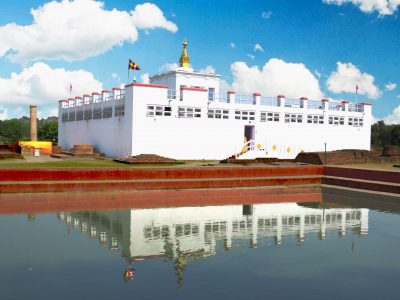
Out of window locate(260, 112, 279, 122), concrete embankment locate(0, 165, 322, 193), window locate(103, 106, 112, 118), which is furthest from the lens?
window locate(260, 112, 279, 122)

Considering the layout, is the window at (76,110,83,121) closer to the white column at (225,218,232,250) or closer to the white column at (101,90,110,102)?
the white column at (101,90,110,102)

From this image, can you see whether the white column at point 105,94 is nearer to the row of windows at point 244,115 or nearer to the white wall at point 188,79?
the white wall at point 188,79

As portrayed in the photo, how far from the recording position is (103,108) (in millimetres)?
35062

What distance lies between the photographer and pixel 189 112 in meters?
31.2

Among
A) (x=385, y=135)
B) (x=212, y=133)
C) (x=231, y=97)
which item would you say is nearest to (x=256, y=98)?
(x=231, y=97)

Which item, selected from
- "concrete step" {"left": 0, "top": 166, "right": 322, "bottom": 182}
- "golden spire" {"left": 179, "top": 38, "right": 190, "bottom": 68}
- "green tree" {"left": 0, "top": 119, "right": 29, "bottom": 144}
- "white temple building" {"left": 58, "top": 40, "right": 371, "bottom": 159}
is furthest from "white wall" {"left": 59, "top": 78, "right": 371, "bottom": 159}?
"green tree" {"left": 0, "top": 119, "right": 29, "bottom": 144}

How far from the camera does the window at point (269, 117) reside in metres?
34.6

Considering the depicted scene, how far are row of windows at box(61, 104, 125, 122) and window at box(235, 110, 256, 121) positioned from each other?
8328 millimetres

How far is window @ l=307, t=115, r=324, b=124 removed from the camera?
36906 millimetres

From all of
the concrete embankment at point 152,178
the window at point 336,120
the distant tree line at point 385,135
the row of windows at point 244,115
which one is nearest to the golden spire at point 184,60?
the row of windows at point 244,115

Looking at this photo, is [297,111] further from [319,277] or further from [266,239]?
[319,277]

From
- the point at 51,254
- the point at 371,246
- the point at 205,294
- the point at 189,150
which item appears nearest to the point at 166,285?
the point at 205,294

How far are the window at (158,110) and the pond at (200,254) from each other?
1407 cm

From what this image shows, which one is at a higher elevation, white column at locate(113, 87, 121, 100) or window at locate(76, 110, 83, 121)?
white column at locate(113, 87, 121, 100)
